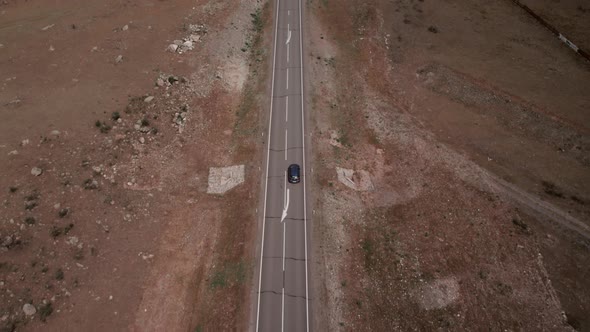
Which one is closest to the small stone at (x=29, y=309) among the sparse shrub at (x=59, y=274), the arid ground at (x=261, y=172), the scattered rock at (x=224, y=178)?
the arid ground at (x=261, y=172)

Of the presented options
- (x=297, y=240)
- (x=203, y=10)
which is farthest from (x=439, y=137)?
(x=203, y=10)

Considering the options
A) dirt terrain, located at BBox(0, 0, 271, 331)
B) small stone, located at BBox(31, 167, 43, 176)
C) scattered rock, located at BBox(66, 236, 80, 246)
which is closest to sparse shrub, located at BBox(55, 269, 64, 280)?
dirt terrain, located at BBox(0, 0, 271, 331)

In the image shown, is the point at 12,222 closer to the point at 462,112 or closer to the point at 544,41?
the point at 462,112

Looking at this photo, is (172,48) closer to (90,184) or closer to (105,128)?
(105,128)

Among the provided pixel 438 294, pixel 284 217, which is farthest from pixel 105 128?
pixel 438 294

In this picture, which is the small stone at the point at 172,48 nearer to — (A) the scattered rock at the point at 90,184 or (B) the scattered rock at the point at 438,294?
(A) the scattered rock at the point at 90,184
